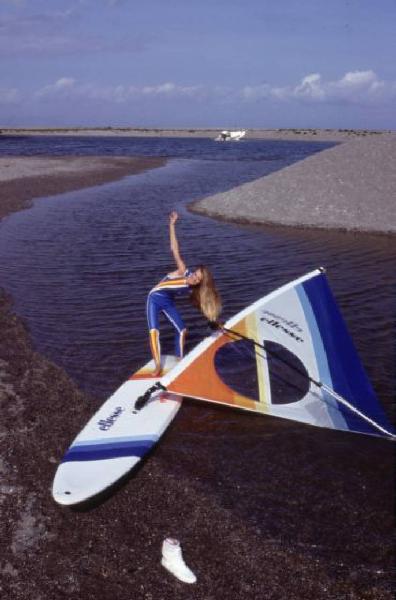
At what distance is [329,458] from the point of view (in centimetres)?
790

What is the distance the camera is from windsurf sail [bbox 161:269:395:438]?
827 centimetres

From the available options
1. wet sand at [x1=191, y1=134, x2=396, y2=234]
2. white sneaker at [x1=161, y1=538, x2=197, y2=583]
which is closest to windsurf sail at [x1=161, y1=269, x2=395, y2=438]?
white sneaker at [x1=161, y1=538, x2=197, y2=583]

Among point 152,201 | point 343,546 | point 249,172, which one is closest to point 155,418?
point 343,546

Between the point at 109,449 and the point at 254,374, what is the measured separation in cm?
363

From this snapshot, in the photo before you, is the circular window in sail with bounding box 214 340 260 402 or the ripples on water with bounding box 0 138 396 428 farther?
the ripples on water with bounding box 0 138 396 428

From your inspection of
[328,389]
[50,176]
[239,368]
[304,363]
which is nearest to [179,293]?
[239,368]

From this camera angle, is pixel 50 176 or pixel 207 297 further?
pixel 50 176

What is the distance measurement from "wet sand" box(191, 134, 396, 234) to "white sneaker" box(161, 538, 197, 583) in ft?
65.6

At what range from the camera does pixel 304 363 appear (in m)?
8.70

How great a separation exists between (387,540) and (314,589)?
123 cm

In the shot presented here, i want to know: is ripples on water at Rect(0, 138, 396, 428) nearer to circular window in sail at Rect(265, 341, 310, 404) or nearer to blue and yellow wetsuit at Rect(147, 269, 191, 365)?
blue and yellow wetsuit at Rect(147, 269, 191, 365)

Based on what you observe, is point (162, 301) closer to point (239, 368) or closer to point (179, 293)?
point (179, 293)

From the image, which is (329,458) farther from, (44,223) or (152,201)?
(152,201)

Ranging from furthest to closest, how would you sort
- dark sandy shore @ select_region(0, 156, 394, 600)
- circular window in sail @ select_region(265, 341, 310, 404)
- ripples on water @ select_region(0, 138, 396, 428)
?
ripples on water @ select_region(0, 138, 396, 428)
circular window in sail @ select_region(265, 341, 310, 404)
dark sandy shore @ select_region(0, 156, 394, 600)
